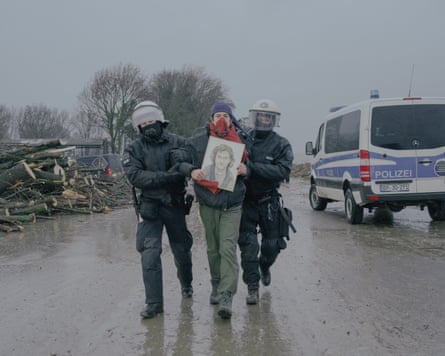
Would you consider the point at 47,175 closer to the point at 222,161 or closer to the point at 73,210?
the point at 73,210

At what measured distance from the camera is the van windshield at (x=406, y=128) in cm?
1025

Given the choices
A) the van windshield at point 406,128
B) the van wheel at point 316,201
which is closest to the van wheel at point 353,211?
the van windshield at point 406,128

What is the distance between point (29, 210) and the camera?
40.9 ft

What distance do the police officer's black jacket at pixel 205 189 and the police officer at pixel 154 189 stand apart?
0.45ft

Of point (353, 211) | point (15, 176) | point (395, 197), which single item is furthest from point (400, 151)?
point (15, 176)

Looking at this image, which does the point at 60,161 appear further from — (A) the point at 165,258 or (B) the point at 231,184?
(B) the point at 231,184

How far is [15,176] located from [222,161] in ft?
31.7

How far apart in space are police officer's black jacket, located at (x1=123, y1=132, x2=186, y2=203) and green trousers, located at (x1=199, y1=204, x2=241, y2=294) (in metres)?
0.33

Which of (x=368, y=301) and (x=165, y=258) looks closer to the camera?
(x=368, y=301)

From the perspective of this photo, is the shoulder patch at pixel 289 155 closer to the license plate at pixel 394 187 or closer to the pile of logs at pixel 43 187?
the license plate at pixel 394 187

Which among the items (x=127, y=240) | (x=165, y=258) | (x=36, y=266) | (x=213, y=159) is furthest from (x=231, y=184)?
(x=127, y=240)

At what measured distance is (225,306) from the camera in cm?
474

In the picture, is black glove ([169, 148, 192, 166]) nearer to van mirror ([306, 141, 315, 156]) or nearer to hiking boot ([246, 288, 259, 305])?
hiking boot ([246, 288, 259, 305])

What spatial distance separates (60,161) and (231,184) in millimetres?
11120
